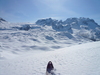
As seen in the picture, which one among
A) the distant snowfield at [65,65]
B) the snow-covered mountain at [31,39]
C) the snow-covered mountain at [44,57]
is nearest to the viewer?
the distant snowfield at [65,65]

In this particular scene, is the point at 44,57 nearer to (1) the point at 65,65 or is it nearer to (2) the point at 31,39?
(1) the point at 65,65

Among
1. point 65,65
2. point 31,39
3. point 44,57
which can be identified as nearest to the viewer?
point 65,65

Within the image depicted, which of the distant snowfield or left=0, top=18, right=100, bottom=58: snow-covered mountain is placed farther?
left=0, top=18, right=100, bottom=58: snow-covered mountain

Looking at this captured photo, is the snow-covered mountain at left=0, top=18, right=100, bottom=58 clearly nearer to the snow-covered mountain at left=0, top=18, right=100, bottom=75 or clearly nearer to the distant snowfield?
the snow-covered mountain at left=0, top=18, right=100, bottom=75

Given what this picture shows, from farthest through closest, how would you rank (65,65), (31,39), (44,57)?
(31,39) → (44,57) → (65,65)

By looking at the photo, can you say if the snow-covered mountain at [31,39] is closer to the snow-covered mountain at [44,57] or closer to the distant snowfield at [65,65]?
the snow-covered mountain at [44,57]

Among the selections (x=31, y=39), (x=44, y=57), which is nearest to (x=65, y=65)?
(x=44, y=57)

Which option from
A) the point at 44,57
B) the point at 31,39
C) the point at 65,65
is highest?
the point at 31,39

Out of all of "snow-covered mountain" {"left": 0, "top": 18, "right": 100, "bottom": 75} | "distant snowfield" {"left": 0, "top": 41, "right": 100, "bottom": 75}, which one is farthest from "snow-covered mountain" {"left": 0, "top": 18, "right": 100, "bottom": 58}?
"distant snowfield" {"left": 0, "top": 41, "right": 100, "bottom": 75}

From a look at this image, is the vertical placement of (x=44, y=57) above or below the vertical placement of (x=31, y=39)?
below

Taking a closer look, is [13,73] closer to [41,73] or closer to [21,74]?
[21,74]

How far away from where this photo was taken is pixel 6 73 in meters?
8.95

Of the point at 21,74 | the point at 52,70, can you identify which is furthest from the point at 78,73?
the point at 21,74

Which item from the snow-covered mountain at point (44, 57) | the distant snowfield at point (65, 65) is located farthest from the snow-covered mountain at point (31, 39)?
the distant snowfield at point (65, 65)
